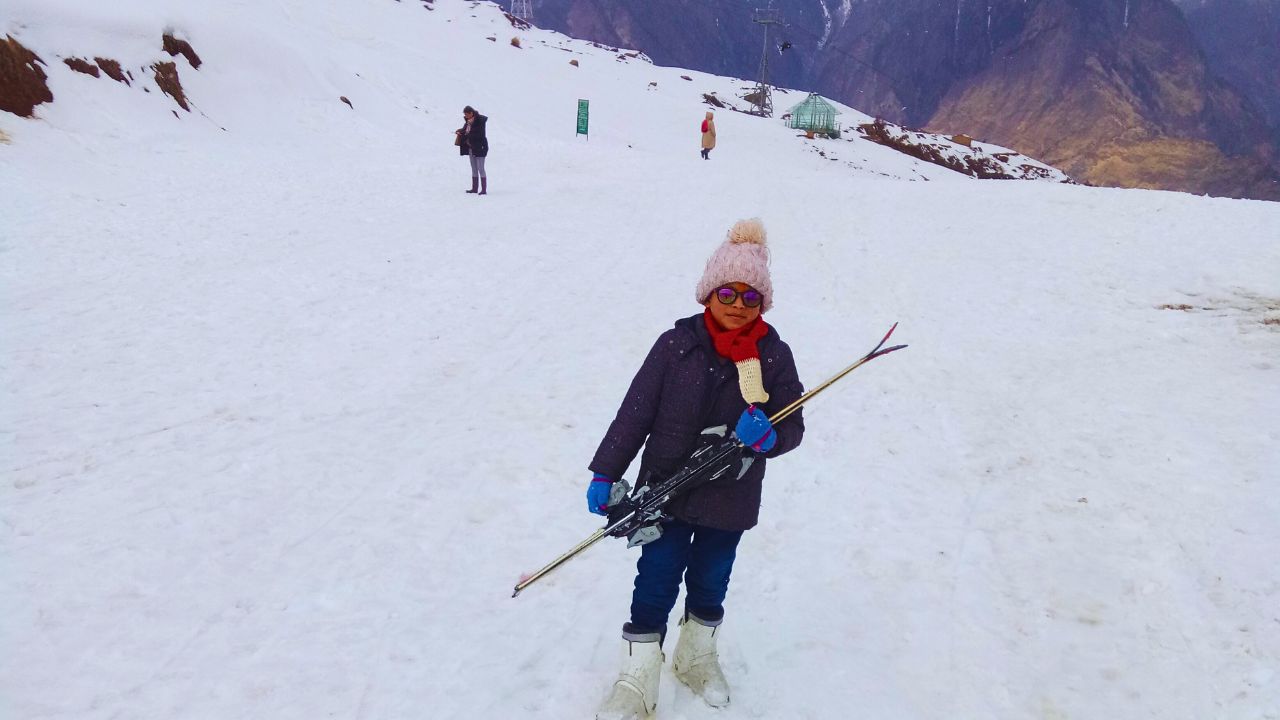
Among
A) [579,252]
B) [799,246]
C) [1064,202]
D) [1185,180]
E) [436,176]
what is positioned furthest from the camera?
[1185,180]

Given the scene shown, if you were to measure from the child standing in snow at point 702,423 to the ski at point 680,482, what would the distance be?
5 centimetres

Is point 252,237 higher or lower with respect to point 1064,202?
lower

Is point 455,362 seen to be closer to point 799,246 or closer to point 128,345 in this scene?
point 128,345

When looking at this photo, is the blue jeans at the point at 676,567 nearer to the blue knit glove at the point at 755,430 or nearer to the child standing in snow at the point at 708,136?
the blue knit glove at the point at 755,430

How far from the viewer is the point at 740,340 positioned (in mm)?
2756

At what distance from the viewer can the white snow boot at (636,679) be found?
296cm

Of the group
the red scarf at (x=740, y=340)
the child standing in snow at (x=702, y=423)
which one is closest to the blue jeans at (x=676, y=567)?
the child standing in snow at (x=702, y=423)

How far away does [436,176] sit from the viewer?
16984 mm

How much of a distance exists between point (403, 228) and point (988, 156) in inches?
2189

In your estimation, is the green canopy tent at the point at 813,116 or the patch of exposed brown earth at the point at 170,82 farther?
the green canopy tent at the point at 813,116

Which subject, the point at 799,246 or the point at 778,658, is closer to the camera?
the point at 778,658

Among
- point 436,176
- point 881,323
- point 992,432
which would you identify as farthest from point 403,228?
point 992,432

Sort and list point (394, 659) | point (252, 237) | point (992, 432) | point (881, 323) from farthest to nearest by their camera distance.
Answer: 1. point (252, 237)
2. point (881, 323)
3. point (992, 432)
4. point (394, 659)

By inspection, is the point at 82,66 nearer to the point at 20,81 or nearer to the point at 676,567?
the point at 20,81
